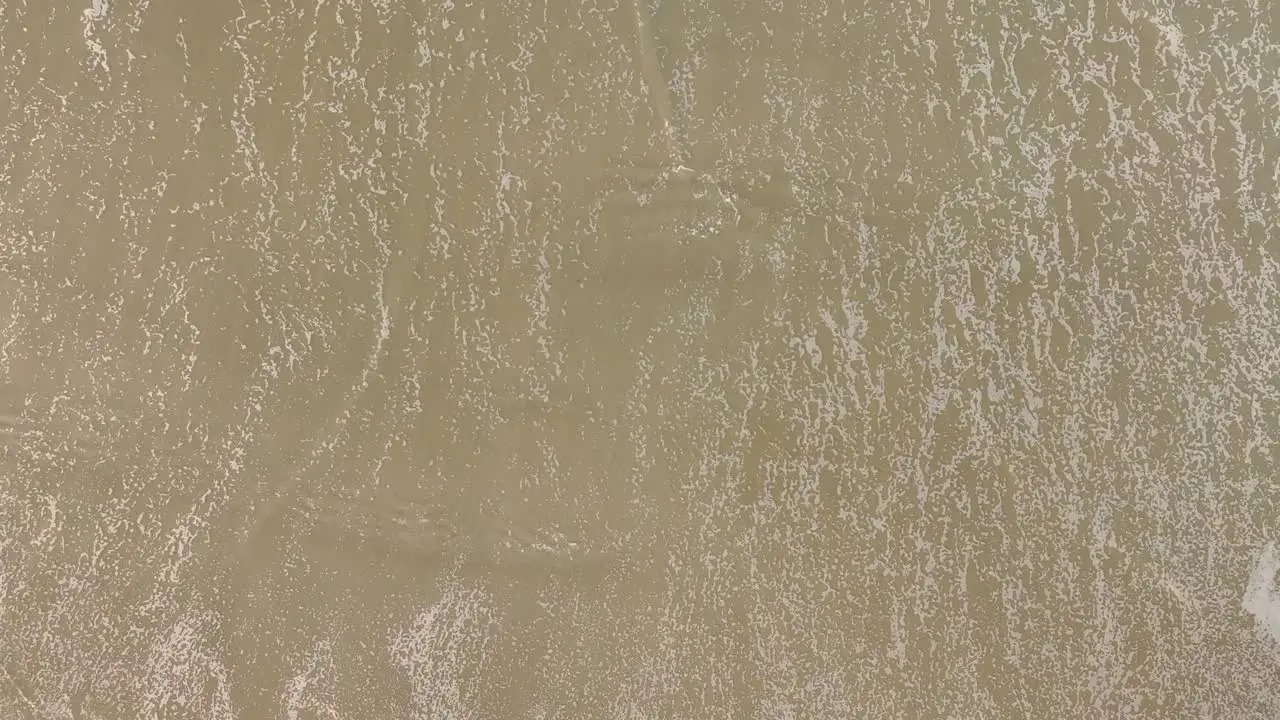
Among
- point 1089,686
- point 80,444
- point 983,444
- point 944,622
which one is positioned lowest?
point 1089,686

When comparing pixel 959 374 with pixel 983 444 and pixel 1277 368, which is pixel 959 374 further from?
pixel 1277 368

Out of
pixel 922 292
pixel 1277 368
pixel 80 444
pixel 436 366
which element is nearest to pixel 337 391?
pixel 436 366

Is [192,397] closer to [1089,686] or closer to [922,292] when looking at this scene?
[922,292]

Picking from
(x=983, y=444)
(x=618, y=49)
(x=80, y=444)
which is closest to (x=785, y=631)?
(x=983, y=444)

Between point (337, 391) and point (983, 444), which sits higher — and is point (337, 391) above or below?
above

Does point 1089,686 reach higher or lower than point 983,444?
lower

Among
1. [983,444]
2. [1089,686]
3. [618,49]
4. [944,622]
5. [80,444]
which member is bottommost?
[1089,686]
